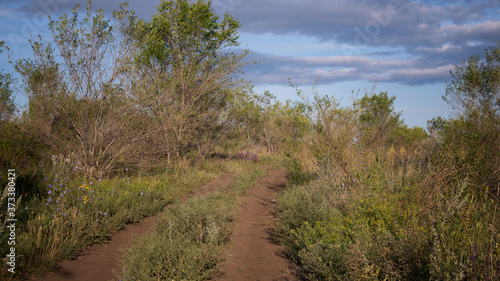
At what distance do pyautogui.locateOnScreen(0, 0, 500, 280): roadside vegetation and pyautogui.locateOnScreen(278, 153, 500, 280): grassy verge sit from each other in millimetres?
30

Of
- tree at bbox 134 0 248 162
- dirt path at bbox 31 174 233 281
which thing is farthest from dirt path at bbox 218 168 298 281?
tree at bbox 134 0 248 162

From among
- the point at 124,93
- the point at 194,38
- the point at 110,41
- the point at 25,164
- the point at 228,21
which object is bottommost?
the point at 25,164

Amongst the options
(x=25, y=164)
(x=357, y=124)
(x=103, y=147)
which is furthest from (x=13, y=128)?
(x=357, y=124)

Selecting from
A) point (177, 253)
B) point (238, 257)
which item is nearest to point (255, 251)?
point (238, 257)

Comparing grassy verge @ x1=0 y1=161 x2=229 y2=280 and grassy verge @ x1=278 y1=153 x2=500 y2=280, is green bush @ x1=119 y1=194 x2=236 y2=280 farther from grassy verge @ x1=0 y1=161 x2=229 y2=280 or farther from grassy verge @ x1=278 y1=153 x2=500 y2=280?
grassy verge @ x1=278 y1=153 x2=500 y2=280

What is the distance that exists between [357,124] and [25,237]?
820 cm

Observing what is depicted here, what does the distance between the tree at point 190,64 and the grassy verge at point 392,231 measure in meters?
7.35

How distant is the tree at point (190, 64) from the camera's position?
1366cm

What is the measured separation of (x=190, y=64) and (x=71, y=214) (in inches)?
379

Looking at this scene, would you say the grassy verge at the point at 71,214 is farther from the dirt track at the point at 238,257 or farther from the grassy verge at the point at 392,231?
the grassy verge at the point at 392,231

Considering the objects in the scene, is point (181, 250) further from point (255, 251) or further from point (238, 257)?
point (255, 251)

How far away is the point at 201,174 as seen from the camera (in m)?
12.8

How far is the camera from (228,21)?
1511 cm

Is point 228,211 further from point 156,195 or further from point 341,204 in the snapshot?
point 341,204
